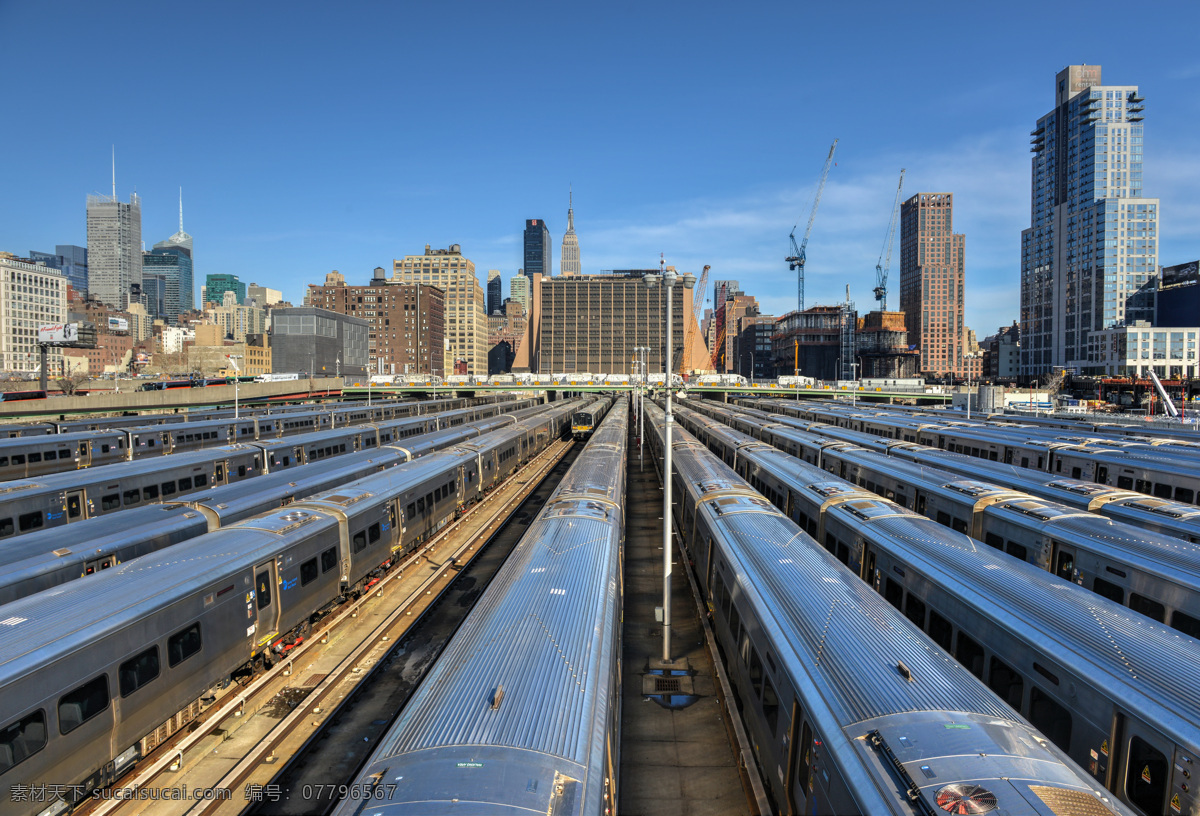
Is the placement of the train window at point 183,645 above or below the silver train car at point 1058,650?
below

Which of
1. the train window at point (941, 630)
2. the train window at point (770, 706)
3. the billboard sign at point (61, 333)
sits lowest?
the train window at point (770, 706)

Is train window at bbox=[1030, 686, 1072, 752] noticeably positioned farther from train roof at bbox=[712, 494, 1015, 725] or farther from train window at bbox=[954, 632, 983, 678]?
train roof at bbox=[712, 494, 1015, 725]

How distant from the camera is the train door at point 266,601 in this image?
13125 millimetres

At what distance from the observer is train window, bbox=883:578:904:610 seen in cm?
1241

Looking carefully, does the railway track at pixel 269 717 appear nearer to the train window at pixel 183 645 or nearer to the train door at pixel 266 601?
the train door at pixel 266 601

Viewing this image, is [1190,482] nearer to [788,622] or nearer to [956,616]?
[956,616]

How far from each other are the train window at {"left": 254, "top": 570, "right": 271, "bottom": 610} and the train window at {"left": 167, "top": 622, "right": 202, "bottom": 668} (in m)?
1.68

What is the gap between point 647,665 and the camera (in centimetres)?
1517

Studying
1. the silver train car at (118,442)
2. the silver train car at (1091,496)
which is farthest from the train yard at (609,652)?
the silver train car at (118,442)

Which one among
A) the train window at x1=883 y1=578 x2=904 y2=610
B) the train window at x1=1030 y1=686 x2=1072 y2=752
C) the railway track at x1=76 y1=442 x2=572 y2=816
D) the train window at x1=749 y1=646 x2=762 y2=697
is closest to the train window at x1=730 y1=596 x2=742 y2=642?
the train window at x1=749 y1=646 x2=762 y2=697

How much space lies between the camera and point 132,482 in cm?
2200

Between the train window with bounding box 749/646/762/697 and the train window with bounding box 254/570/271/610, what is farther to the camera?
the train window with bounding box 254/570/271/610

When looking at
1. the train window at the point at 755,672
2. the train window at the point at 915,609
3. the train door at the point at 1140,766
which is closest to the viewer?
the train door at the point at 1140,766

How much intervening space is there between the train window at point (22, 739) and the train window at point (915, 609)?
1467 cm
